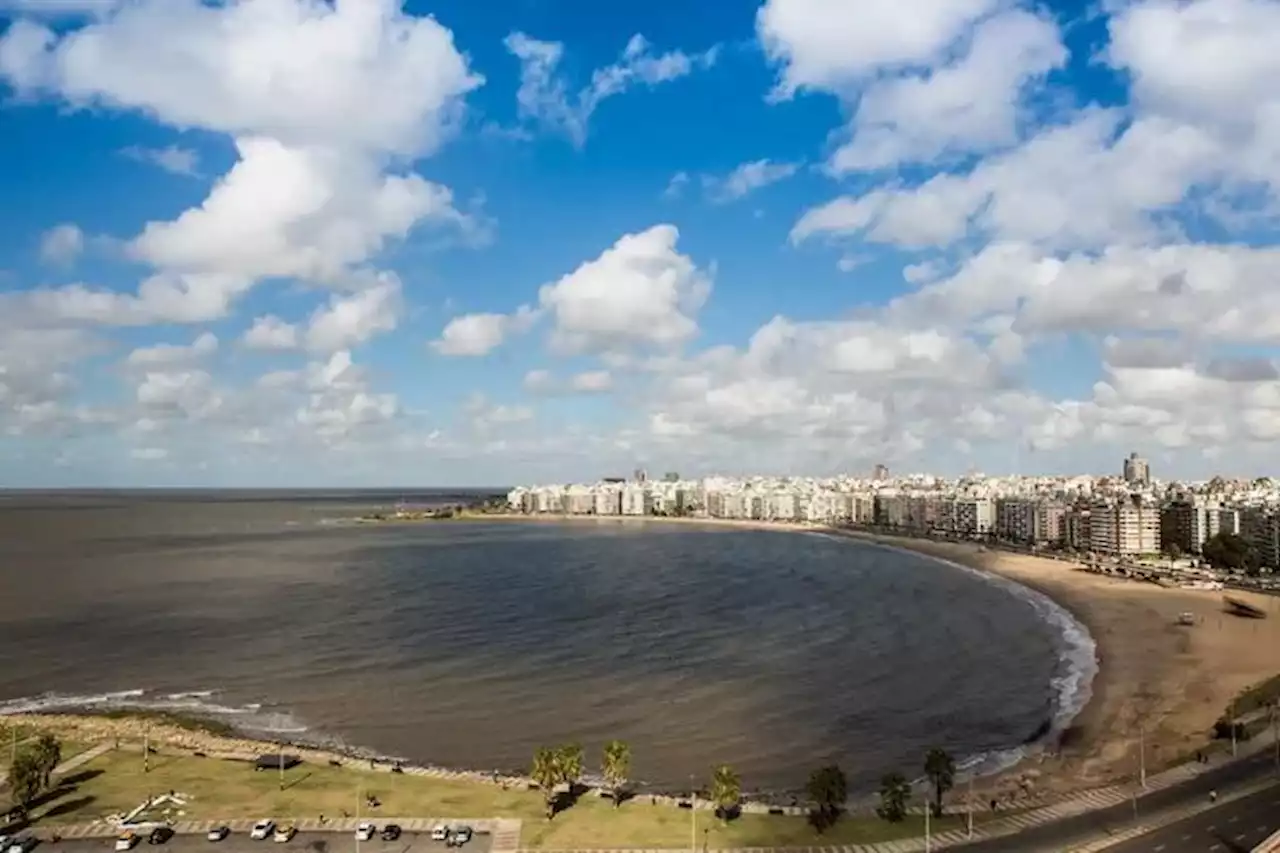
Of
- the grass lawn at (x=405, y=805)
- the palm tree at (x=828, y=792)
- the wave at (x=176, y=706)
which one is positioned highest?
the palm tree at (x=828, y=792)

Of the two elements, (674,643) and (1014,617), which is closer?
(674,643)

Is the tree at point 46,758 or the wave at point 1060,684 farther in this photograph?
the wave at point 1060,684

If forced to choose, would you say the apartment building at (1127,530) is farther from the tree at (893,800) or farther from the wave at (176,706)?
the wave at (176,706)

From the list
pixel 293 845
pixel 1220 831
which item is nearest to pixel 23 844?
pixel 293 845

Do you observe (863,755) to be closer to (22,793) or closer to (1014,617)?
(22,793)

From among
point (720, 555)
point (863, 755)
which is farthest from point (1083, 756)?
point (720, 555)

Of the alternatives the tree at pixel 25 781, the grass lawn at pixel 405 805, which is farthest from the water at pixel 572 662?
the tree at pixel 25 781
